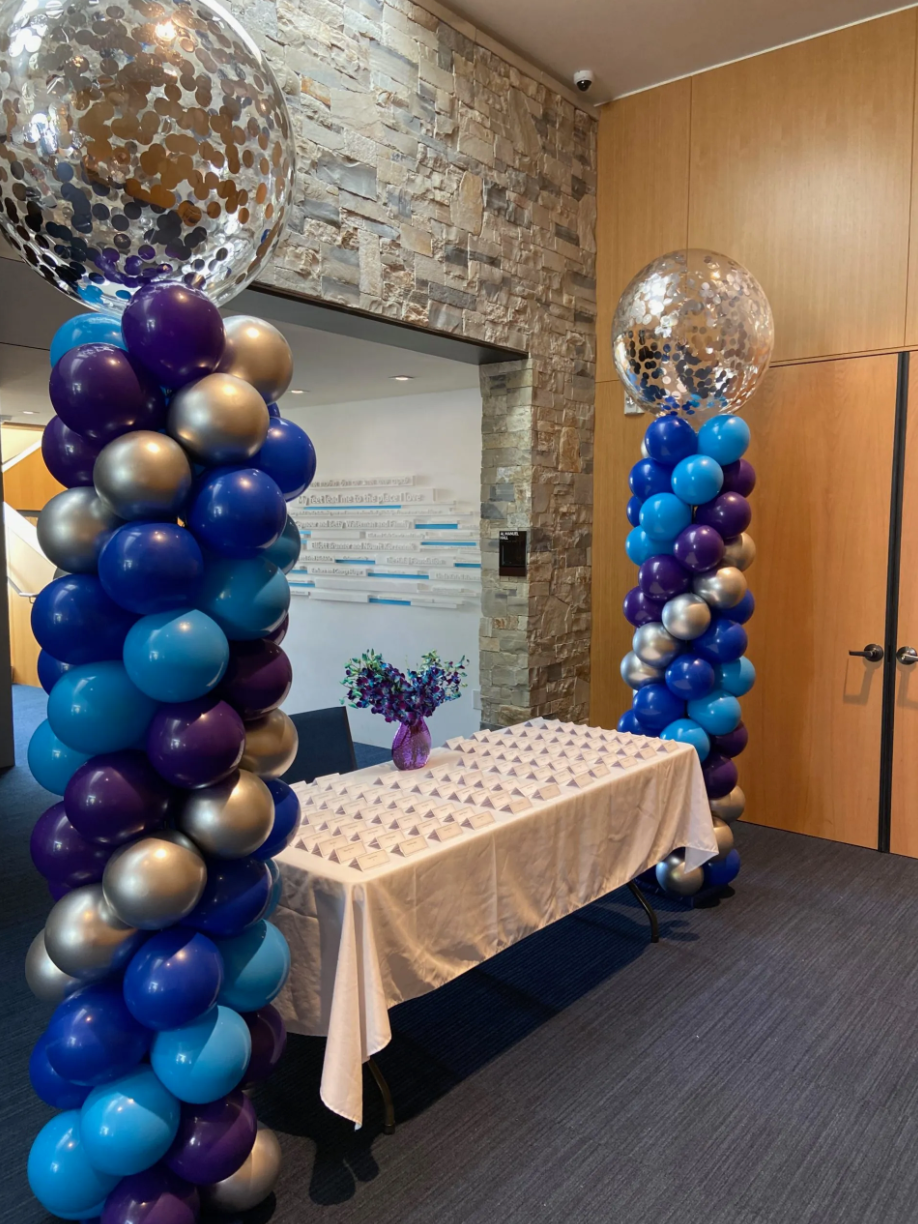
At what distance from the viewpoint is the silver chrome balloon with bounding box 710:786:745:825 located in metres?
3.49

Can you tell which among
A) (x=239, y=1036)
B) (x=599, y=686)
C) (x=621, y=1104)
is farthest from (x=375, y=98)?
(x=621, y=1104)

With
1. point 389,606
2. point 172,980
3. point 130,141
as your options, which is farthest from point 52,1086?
point 389,606

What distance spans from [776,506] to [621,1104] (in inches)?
115

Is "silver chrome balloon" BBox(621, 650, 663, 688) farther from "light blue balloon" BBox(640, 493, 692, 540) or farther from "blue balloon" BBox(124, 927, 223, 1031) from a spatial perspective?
"blue balloon" BBox(124, 927, 223, 1031)

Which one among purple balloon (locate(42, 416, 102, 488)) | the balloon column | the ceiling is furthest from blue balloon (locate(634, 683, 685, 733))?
the ceiling

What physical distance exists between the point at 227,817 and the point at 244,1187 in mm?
804

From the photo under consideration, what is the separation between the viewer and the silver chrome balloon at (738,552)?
334 cm

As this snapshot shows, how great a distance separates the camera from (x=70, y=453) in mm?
1654

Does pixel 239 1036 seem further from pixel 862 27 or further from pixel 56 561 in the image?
pixel 862 27

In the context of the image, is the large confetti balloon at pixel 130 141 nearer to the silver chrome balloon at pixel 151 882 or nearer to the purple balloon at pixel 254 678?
the purple balloon at pixel 254 678

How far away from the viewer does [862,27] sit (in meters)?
3.91

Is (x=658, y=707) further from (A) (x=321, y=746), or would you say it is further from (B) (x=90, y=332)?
(B) (x=90, y=332)

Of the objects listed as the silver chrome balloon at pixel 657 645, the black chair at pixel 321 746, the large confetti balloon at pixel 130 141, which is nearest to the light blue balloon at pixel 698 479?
the silver chrome balloon at pixel 657 645

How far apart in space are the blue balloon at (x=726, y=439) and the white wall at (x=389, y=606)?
2625 millimetres
